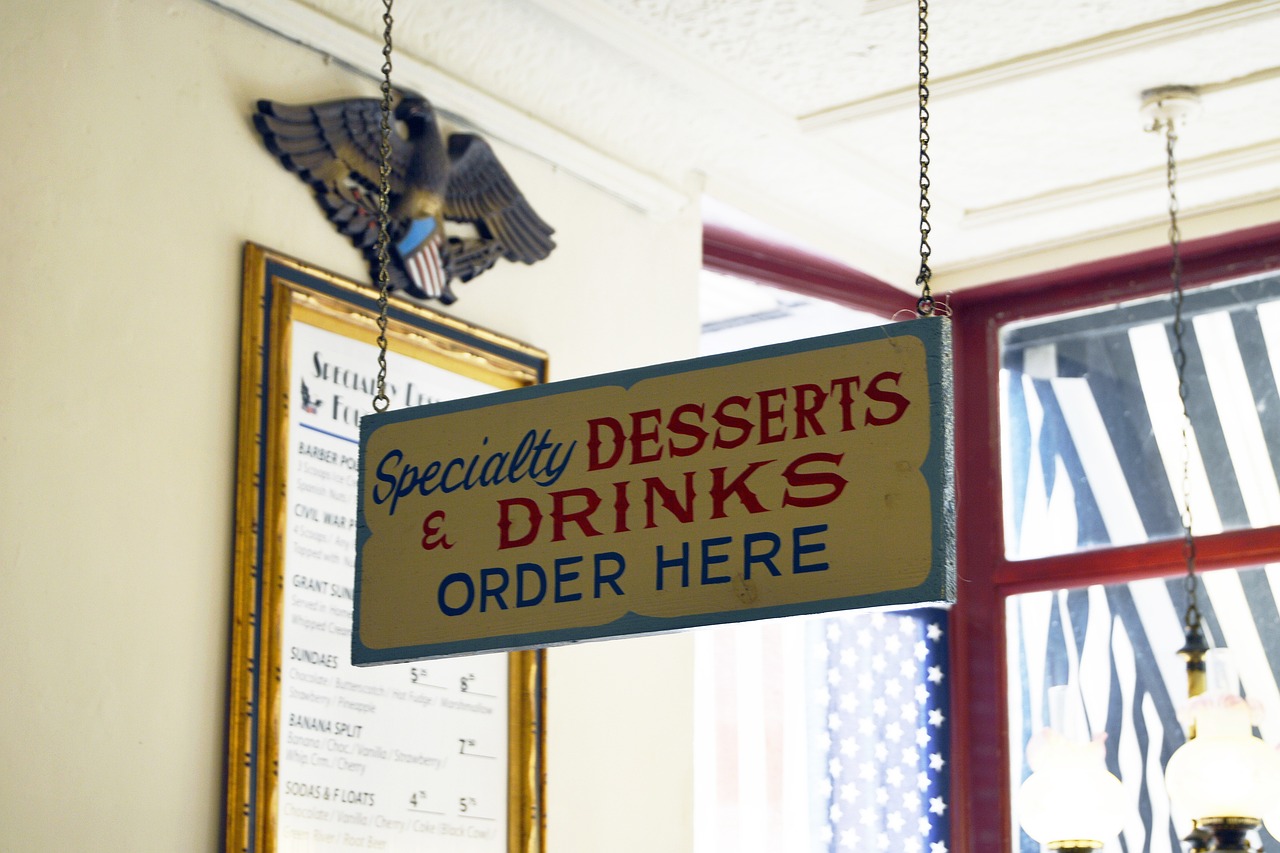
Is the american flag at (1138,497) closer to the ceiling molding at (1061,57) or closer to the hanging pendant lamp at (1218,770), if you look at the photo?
the hanging pendant lamp at (1218,770)

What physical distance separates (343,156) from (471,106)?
0.46m

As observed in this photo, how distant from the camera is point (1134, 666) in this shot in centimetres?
504

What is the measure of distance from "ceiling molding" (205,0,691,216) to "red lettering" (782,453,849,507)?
184 cm

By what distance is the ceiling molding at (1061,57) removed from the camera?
13.0ft

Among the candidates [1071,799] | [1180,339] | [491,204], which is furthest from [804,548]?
[1180,339]

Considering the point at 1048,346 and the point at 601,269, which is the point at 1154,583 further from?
the point at 601,269

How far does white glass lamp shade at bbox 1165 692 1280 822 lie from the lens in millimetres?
3750

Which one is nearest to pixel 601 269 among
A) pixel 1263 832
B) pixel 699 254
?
pixel 699 254

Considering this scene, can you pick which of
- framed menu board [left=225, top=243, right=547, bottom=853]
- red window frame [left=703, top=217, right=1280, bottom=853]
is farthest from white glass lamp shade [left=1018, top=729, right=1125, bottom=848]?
framed menu board [left=225, top=243, right=547, bottom=853]

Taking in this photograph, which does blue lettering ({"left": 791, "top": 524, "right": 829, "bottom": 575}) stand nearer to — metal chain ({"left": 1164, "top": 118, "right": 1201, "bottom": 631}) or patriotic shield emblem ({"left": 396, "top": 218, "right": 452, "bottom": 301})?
patriotic shield emblem ({"left": 396, "top": 218, "right": 452, "bottom": 301})

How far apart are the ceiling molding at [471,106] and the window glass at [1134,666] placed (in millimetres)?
1782

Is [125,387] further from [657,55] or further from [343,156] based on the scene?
[657,55]

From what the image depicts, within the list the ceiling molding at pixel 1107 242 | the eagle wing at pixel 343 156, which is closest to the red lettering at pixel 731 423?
the eagle wing at pixel 343 156

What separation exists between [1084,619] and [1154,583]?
24cm
